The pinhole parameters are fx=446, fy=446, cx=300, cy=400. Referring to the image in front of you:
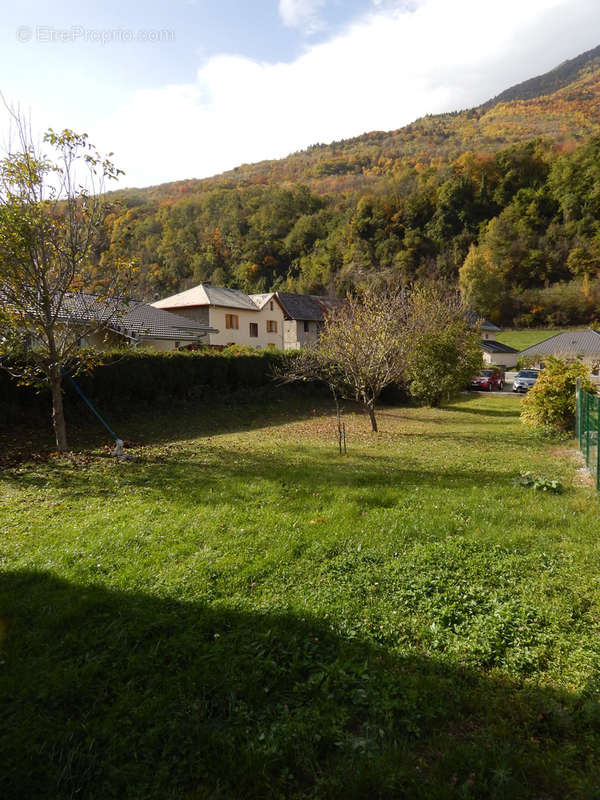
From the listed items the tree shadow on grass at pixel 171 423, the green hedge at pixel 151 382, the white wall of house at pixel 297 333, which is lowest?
the tree shadow on grass at pixel 171 423

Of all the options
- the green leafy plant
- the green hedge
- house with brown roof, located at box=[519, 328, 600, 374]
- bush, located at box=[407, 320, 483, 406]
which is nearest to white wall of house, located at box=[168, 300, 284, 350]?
the green hedge

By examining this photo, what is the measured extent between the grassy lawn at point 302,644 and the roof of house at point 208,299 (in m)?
30.5

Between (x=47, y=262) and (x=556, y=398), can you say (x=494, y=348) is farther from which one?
(x=47, y=262)

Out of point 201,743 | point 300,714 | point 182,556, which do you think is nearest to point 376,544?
point 182,556

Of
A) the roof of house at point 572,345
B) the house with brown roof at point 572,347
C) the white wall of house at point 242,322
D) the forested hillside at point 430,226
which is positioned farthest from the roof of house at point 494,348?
the white wall of house at point 242,322

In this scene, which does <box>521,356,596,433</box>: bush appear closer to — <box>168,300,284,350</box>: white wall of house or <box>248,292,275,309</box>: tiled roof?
<box>168,300,284,350</box>: white wall of house

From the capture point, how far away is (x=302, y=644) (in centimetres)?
318

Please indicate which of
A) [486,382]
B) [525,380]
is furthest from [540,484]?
[486,382]

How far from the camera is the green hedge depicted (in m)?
12.9

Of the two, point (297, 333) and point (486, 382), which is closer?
point (486, 382)

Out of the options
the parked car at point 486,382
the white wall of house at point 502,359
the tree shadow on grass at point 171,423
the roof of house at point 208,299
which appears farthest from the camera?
the white wall of house at point 502,359

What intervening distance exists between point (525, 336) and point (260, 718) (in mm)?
60969

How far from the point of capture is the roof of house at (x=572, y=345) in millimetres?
41938

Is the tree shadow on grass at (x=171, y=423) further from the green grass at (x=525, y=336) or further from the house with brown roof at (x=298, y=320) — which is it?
the green grass at (x=525, y=336)
